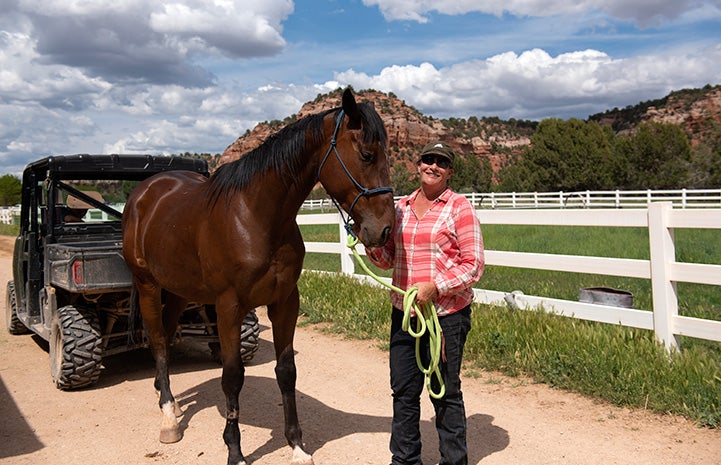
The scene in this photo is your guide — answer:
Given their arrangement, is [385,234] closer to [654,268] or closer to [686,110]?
[654,268]

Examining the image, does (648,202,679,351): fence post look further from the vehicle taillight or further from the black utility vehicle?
the vehicle taillight

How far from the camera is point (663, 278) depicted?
4.88 m

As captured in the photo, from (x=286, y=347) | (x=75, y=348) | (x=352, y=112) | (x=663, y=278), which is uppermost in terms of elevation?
(x=352, y=112)

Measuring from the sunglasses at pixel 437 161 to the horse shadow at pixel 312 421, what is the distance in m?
1.94

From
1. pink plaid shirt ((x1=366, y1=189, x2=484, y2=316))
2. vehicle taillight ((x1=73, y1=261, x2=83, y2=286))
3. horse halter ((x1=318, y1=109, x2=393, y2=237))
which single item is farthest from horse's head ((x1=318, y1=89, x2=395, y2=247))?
vehicle taillight ((x1=73, y1=261, x2=83, y2=286))

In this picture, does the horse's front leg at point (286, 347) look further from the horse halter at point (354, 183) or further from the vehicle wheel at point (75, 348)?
the vehicle wheel at point (75, 348)

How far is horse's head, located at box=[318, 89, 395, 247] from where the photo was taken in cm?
303

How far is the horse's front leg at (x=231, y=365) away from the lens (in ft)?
12.3

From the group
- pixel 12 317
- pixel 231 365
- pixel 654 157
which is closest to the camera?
pixel 231 365

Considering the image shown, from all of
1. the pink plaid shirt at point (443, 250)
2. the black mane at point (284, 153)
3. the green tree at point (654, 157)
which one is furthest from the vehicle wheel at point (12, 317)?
the green tree at point (654, 157)

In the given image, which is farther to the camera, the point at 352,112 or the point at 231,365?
the point at 231,365

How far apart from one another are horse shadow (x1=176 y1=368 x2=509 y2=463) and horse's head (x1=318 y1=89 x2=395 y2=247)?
5.63ft

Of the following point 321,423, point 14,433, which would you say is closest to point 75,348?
point 14,433

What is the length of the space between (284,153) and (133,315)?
3.00 m
